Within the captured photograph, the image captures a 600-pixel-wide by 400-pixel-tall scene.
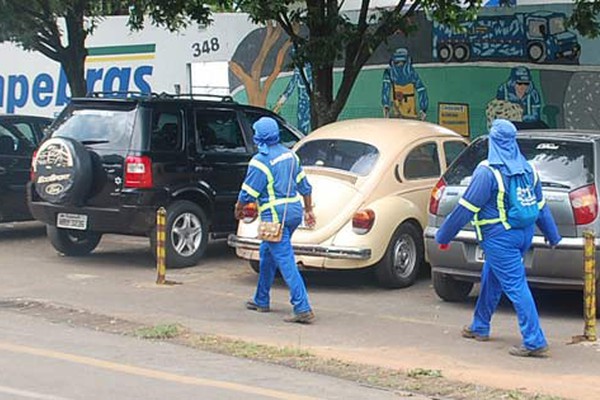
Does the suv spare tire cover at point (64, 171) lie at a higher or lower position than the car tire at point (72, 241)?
higher

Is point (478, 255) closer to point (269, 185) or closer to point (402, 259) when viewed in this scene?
point (402, 259)

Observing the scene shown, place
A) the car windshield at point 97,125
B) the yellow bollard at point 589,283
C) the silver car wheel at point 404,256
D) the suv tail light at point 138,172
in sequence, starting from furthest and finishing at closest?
the car windshield at point 97,125 → the suv tail light at point 138,172 → the silver car wheel at point 404,256 → the yellow bollard at point 589,283

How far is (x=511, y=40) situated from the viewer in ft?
56.9

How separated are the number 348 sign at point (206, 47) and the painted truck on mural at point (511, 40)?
4712 mm

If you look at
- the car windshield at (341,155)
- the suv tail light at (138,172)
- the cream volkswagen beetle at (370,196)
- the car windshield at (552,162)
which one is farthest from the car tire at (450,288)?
the suv tail light at (138,172)

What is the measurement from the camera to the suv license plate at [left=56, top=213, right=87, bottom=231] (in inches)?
502

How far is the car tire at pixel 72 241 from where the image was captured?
45.3 ft

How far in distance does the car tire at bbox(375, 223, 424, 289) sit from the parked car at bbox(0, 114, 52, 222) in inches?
231

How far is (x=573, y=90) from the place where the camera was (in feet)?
54.9

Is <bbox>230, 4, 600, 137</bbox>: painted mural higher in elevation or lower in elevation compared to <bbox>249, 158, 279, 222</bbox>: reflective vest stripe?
higher

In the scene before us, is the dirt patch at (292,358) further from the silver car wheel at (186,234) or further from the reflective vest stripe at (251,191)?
the silver car wheel at (186,234)

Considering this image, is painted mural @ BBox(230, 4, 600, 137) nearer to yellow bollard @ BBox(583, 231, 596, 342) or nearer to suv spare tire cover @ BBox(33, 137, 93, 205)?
suv spare tire cover @ BBox(33, 137, 93, 205)

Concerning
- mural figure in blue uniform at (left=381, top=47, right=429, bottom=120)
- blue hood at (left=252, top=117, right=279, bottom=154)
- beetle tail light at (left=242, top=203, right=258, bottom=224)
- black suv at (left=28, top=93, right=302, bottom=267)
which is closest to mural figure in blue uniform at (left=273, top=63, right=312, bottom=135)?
mural figure in blue uniform at (left=381, top=47, right=429, bottom=120)

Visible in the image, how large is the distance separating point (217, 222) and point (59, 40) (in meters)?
5.90
